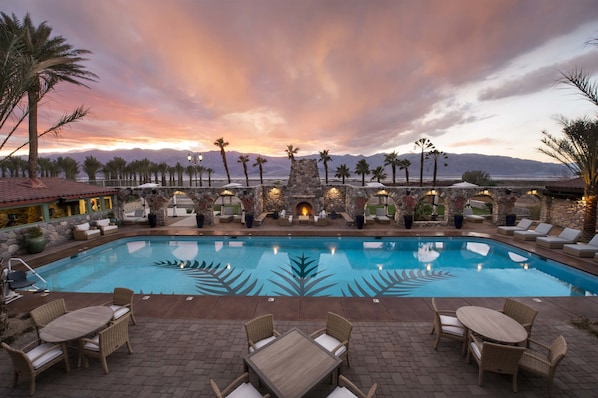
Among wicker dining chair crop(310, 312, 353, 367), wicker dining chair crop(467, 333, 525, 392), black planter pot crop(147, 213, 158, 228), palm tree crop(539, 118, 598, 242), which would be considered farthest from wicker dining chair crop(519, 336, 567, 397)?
black planter pot crop(147, 213, 158, 228)

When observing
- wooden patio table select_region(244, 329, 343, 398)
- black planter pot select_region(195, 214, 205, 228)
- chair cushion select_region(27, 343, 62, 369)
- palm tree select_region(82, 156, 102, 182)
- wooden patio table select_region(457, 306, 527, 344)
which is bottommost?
chair cushion select_region(27, 343, 62, 369)

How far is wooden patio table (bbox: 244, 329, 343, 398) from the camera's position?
2996mm

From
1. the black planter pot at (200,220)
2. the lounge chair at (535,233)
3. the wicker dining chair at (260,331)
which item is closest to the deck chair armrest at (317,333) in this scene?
the wicker dining chair at (260,331)

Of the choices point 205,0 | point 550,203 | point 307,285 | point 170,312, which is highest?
point 205,0

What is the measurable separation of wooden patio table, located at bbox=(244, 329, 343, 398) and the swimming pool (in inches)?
182

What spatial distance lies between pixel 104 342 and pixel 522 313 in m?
8.06

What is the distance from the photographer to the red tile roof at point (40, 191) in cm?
1083

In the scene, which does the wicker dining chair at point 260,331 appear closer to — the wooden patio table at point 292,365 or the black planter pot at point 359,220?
the wooden patio table at point 292,365

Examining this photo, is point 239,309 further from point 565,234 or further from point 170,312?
point 565,234

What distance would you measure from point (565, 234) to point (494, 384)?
12840 mm

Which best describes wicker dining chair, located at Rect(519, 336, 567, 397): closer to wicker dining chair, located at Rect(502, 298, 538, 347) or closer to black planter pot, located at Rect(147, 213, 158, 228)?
wicker dining chair, located at Rect(502, 298, 538, 347)

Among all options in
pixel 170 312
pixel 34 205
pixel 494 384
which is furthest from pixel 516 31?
pixel 34 205

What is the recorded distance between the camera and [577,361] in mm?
4367

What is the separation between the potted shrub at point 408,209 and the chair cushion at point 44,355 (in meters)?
16.6
